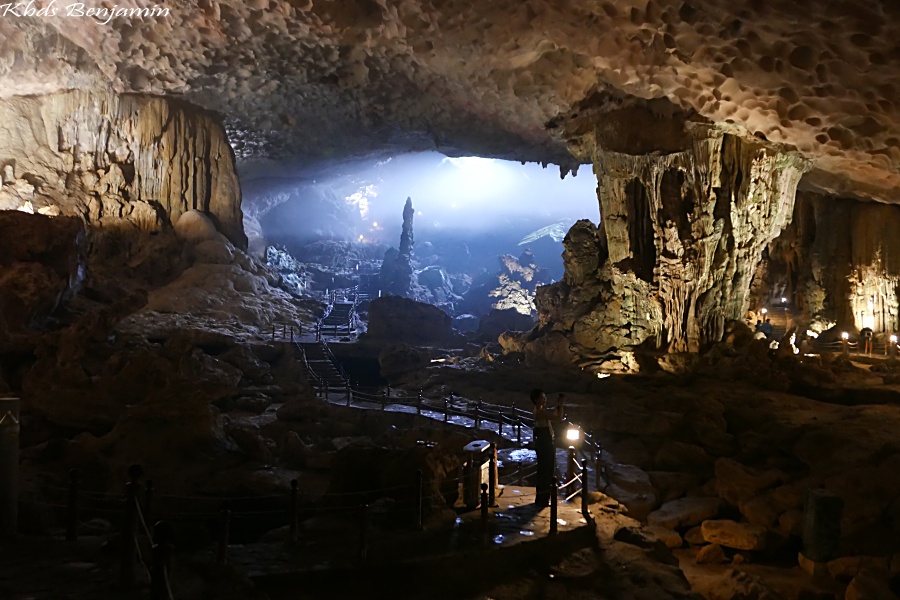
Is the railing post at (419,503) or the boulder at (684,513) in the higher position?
the railing post at (419,503)

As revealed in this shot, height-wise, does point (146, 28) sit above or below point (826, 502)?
above

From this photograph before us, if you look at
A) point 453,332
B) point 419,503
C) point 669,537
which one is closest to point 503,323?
point 453,332

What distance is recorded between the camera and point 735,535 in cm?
829

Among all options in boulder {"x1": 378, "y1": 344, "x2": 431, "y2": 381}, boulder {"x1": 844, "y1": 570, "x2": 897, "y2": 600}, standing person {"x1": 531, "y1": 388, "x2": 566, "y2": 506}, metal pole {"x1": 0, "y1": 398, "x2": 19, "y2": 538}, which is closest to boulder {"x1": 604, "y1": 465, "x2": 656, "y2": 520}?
standing person {"x1": 531, "y1": 388, "x2": 566, "y2": 506}

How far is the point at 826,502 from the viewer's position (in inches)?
300

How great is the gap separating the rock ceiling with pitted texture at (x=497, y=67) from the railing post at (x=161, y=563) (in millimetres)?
9029

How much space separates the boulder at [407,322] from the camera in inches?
1028

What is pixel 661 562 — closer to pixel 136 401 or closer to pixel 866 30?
pixel 866 30

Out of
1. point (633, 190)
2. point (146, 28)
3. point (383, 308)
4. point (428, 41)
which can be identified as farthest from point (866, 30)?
point (383, 308)

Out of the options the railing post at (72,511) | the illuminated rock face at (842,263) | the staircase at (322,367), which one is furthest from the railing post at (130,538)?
the illuminated rock face at (842,263)

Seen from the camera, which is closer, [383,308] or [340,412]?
[340,412]

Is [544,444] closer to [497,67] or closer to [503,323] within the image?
[497,67]

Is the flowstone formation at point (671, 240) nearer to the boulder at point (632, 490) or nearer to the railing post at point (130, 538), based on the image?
the boulder at point (632, 490)

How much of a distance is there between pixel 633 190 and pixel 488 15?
8857 millimetres
